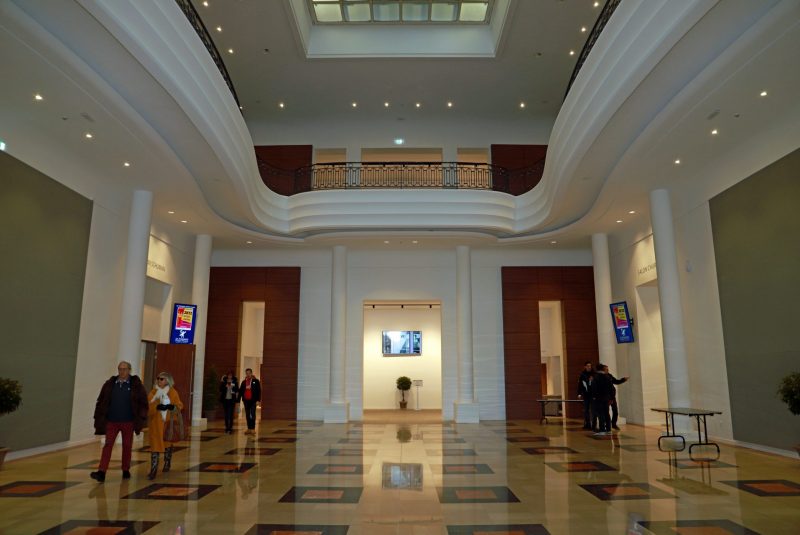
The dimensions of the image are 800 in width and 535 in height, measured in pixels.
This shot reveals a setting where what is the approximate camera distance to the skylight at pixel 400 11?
13.9 m

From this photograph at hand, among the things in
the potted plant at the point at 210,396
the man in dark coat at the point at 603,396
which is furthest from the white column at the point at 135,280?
the man in dark coat at the point at 603,396

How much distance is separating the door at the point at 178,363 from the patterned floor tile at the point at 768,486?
33.6ft

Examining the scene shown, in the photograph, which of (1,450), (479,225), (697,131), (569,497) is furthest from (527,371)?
(1,450)

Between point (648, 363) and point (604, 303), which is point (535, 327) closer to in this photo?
point (604, 303)

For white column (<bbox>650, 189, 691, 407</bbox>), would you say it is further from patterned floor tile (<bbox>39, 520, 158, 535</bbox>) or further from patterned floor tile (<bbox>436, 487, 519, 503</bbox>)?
patterned floor tile (<bbox>39, 520, 158, 535</bbox>)

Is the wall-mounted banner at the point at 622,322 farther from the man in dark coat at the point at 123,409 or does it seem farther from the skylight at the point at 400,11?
the man in dark coat at the point at 123,409

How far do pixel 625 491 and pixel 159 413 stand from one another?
5.66m

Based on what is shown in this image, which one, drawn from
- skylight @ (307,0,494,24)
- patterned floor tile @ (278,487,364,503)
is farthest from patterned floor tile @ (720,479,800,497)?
skylight @ (307,0,494,24)

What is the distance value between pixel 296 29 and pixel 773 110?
9.83 meters

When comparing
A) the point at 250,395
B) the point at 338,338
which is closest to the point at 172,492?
the point at 250,395

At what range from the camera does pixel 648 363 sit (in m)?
14.1

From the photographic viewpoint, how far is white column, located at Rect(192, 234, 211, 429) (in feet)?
47.1

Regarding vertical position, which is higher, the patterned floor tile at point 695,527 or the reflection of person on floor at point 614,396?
the reflection of person on floor at point 614,396

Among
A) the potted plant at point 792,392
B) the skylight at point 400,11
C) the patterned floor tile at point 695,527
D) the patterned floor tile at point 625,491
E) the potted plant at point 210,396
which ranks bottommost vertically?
the patterned floor tile at point 625,491
